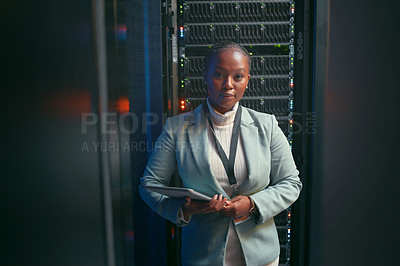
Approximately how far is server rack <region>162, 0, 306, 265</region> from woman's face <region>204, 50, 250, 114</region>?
0.63 m

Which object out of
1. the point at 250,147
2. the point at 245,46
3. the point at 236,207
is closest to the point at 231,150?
the point at 250,147

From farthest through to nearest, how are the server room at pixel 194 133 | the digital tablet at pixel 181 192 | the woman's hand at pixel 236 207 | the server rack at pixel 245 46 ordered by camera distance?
the server rack at pixel 245 46 → the woman's hand at pixel 236 207 → the digital tablet at pixel 181 192 → the server room at pixel 194 133

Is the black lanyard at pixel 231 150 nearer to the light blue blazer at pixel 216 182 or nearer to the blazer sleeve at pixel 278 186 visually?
the light blue blazer at pixel 216 182

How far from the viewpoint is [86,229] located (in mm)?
945

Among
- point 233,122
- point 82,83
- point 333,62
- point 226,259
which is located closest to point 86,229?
point 82,83

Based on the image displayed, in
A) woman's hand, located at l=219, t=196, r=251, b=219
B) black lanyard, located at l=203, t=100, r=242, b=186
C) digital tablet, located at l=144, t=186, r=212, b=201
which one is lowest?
woman's hand, located at l=219, t=196, r=251, b=219

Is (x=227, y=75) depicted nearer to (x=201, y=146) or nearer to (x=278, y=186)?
(x=201, y=146)

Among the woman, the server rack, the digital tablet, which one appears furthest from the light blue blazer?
the server rack

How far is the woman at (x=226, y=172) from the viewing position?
119 centimetres

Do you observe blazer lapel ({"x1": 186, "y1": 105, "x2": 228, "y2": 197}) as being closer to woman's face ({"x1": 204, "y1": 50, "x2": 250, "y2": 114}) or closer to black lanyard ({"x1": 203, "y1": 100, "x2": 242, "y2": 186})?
black lanyard ({"x1": 203, "y1": 100, "x2": 242, "y2": 186})

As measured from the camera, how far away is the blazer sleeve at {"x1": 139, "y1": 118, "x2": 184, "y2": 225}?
122cm

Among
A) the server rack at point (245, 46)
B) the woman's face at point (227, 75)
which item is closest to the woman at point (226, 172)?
the woman's face at point (227, 75)

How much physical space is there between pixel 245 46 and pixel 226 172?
3.30ft

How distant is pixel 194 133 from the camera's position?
1269 mm
